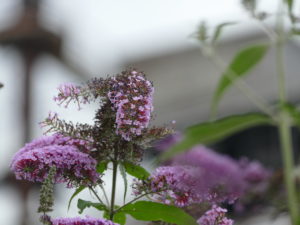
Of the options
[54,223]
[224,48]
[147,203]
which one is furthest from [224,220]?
[224,48]

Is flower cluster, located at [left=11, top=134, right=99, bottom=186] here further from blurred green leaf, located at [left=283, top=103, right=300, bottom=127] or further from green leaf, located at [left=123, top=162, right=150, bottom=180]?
blurred green leaf, located at [left=283, top=103, right=300, bottom=127]

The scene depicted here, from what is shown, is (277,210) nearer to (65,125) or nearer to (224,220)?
(224,220)

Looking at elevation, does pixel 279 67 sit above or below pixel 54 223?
above

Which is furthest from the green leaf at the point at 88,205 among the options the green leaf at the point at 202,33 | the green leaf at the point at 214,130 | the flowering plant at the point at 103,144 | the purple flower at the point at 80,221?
the green leaf at the point at 214,130

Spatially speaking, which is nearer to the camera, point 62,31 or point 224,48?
point 62,31

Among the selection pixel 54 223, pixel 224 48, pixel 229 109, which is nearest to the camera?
pixel 54 223

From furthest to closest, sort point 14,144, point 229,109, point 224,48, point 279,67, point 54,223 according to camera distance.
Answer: point 224,48
point 229,109
point 14,144
point 54,223
point 279,67

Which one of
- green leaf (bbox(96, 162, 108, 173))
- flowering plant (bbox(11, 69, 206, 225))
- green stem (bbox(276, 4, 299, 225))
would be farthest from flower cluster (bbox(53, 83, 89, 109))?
green stem (bbox(276, 4, 299, 225))
